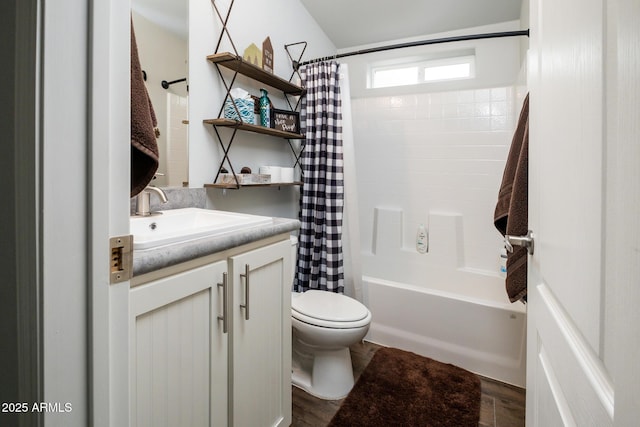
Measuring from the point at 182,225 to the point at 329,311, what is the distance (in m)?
0.87

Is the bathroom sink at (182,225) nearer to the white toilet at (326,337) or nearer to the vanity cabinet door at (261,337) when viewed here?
the vanity cabinet door at (261,337)

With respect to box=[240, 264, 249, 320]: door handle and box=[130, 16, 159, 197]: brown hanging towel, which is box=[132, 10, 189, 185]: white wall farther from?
box=[130, 16, 159, 197]: brown hanging towel

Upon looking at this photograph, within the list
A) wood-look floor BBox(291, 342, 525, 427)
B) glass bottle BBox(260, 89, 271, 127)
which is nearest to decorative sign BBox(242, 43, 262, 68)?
glass bottle BBox(260, 89, 271, 127)

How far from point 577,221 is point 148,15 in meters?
1.65

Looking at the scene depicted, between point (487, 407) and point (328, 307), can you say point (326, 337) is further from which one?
point (487, 407)

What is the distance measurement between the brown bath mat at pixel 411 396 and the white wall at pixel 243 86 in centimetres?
119

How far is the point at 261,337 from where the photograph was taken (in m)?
1.16

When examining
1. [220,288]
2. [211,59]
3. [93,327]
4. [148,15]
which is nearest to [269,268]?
[220,288]

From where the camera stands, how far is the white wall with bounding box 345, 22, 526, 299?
2416 mm

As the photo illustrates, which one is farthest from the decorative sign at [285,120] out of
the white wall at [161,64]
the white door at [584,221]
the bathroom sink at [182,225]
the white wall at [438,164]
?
the white door at [584,221]

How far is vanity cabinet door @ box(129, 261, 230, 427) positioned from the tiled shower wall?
2.08 metres

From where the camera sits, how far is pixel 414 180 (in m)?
2.70

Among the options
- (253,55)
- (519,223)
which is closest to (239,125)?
(253,55)

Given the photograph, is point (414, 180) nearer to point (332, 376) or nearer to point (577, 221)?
point (332, 376)
